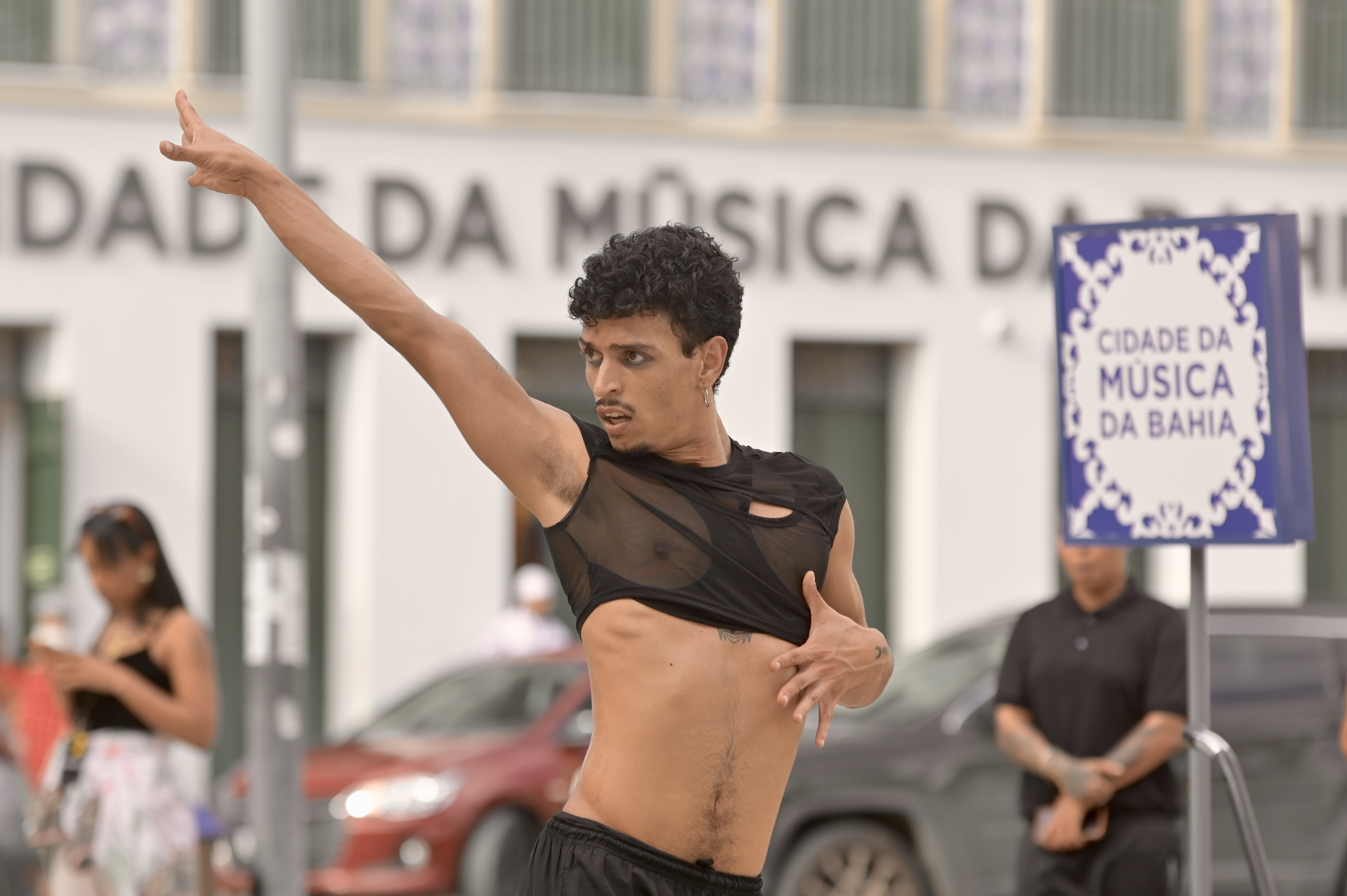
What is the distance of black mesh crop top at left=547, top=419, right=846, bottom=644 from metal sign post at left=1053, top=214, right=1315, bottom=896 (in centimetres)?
209

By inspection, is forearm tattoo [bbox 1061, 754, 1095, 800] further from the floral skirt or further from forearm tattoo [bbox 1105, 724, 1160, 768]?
the floral skirt

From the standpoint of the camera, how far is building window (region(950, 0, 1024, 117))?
1917 cm

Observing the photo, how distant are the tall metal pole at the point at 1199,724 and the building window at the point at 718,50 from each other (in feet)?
44.5

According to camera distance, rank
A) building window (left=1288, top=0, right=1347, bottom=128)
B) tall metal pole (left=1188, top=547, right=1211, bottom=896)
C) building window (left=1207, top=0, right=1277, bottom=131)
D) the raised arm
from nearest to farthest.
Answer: the raised arm, tall metal pole (left=1188, top=547, right=1211, bottom=896), building window (left=1207, top=0, right=1277, bottom=131), building window (left=1288, top=0, right=1347, bottom=128)

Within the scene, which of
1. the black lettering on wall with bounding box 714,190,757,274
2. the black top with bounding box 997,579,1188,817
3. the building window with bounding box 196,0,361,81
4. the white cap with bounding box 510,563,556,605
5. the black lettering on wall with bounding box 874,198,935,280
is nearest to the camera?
the black top with bounding box 997,579,1188,817

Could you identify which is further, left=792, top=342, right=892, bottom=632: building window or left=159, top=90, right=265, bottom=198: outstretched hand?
left=792, top=342, right=892, bottom=632: building window

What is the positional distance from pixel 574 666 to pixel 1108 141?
9531 millimetres

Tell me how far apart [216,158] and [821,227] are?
15.5 m

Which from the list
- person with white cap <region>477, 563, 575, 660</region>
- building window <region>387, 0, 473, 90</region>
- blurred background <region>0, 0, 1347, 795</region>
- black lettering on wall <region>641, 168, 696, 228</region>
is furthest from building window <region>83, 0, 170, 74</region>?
person with white cap <region>477, 563, 575, 660</region>

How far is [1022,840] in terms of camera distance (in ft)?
21.6

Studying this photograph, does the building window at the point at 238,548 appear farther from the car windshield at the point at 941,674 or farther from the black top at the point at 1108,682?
the black top at the point at 1108,682

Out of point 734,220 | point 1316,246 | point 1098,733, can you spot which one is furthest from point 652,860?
point 1316,246

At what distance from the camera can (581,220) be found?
18.0 meters

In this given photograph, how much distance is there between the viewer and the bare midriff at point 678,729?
3.35 metres
